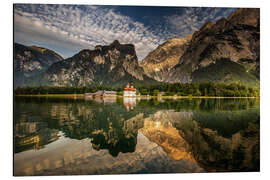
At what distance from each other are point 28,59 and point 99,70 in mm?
27832

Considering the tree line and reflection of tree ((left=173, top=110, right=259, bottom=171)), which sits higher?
the tree line

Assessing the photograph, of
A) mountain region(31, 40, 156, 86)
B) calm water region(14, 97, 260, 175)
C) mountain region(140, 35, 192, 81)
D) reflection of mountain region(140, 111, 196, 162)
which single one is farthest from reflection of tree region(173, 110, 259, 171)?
mountain region(31, 40, 156, 86)

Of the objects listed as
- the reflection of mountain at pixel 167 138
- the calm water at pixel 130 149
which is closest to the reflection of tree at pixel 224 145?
the calm water at pixel 130 149

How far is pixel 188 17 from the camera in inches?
317

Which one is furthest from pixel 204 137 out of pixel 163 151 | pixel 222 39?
pixel 222 39

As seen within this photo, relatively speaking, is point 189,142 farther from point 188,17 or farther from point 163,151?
point 188,17

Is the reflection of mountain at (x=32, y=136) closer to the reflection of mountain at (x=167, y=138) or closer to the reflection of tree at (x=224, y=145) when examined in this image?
the reflection of mountain at (x=167, y=138)

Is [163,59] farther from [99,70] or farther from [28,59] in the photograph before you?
[99,70]

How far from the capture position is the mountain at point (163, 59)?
13830 mm

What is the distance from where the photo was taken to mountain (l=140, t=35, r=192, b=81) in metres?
13.8

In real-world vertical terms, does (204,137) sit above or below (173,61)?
below

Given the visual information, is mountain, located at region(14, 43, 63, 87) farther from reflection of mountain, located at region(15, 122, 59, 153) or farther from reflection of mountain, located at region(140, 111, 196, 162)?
reflection of mountain, located at region(140, 111, 196, 162)

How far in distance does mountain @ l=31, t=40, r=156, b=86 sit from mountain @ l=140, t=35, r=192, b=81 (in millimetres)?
1040
